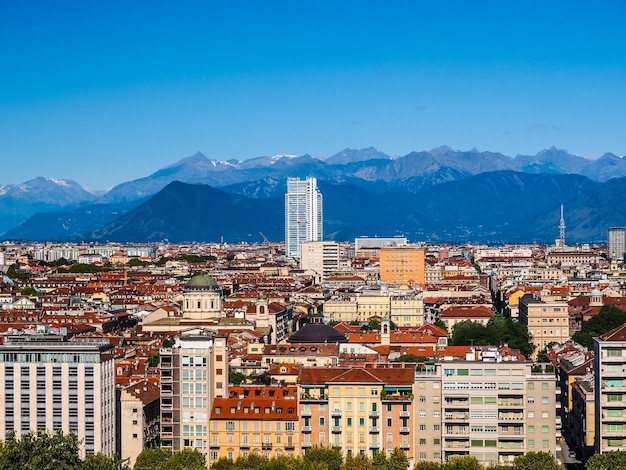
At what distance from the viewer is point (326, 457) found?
170 ft

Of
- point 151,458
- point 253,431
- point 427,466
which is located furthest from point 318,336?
point 427,466

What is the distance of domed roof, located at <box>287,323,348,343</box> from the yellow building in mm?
84745

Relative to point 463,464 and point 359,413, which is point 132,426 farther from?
point 463,464

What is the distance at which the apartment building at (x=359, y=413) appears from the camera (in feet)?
176

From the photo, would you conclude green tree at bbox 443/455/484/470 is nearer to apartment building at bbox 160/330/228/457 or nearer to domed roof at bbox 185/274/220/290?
apartment building at bbox 160/330/228/457

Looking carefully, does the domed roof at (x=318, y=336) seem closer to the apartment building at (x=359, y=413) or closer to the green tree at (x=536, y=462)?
the apartment building at (x=359, y=413)

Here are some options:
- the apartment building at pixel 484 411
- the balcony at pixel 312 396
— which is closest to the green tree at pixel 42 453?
the balcony at pixel 312 396

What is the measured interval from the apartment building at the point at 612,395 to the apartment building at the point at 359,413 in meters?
7.50

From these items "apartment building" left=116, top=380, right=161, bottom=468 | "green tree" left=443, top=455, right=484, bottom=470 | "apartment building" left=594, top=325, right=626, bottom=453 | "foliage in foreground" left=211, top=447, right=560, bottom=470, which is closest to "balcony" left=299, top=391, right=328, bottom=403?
"foliage in foreground" left=211, top=447, right=560, bottom=470

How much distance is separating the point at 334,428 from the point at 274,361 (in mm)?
21884

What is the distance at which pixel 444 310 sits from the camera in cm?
11456

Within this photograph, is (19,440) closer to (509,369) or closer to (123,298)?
(509,369)

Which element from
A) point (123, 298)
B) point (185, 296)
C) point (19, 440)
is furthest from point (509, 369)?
point (123, 298)

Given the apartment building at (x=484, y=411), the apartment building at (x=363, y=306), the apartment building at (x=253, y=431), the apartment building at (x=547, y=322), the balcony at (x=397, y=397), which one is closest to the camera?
the apartment building at (x=484, y=411)
